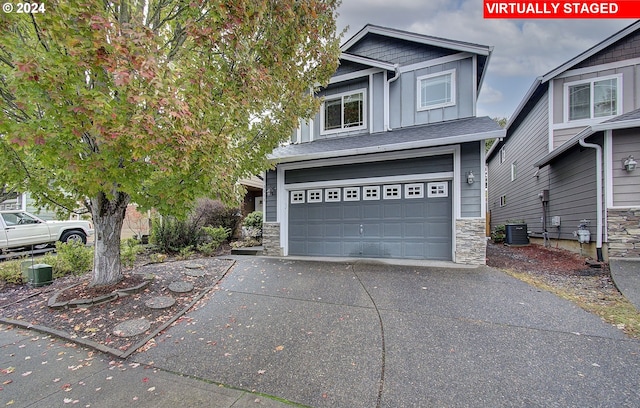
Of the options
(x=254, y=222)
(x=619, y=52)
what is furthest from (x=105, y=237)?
(x=619, y=52)

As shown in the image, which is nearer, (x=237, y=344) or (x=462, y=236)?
(x=237, y=344)

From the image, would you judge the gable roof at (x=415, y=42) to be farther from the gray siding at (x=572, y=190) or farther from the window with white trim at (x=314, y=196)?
the window with white trim at (x=314, y=196)

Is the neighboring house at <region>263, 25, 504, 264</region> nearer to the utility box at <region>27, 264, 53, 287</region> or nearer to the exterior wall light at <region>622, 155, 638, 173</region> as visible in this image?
the exterior wall light at <region>622, 155, 638, 173</region>

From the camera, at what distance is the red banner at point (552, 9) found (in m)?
6.15

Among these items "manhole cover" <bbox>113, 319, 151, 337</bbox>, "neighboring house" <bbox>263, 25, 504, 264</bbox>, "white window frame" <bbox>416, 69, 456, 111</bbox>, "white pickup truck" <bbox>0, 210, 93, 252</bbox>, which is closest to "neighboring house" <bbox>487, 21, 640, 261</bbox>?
"neighboring house" <bbox>263, 25, 504, 264</bbox>

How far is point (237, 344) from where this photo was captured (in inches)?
136

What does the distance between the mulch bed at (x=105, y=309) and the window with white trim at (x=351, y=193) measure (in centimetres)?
402

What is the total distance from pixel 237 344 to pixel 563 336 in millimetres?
3855

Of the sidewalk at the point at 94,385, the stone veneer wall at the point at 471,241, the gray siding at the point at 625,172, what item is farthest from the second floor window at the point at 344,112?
the sidewalk at the point at 94,385

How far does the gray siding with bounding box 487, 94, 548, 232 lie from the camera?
33.3 feet

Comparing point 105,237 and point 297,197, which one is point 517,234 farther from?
point 105,237

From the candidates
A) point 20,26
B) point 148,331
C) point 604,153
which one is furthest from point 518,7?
point 148,331

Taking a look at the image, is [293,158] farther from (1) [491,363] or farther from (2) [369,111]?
(1) [491,363]

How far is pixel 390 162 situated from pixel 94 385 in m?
7.08
